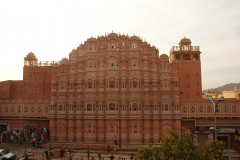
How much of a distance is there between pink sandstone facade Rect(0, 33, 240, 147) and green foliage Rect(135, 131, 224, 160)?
1696 centimetres

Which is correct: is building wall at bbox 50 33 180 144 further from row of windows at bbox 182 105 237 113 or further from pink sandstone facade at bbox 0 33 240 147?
row of windows at bbox 182 105 237 113

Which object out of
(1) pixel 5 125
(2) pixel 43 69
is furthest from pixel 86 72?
(1) pixel 5 125

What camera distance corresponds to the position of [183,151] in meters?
17.3

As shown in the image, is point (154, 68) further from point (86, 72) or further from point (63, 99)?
point (63, 99)

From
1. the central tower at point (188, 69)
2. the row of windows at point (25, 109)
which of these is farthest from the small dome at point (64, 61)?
the central tower at point (188, 69)

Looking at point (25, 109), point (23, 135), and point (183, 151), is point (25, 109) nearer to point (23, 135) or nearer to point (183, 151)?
point (23, 135)

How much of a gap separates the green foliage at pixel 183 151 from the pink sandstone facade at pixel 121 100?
668 inches

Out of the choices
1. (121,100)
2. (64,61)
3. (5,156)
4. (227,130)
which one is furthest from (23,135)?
(227,130)

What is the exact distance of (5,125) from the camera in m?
42.2

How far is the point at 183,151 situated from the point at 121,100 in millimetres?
19526

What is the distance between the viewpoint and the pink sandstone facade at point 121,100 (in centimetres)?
3578

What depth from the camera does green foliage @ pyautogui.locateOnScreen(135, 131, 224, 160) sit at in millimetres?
17109

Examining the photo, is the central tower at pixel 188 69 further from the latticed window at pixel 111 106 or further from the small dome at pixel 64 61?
the small dome at pixel 64 61

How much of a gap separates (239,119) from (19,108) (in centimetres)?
4056
